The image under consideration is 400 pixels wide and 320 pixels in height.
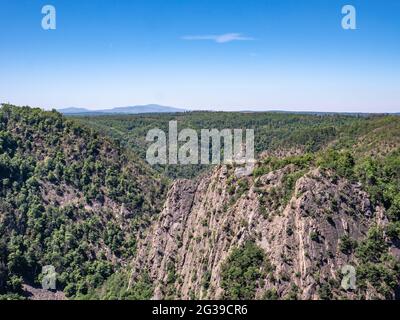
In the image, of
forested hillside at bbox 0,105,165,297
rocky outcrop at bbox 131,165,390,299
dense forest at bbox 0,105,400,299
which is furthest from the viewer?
forested hillside at bbox 0,105,165,297

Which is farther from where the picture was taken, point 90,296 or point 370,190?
point 90,296

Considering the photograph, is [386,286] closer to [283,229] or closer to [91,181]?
[283,229]

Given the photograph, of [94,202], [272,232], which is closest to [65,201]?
[94,202]

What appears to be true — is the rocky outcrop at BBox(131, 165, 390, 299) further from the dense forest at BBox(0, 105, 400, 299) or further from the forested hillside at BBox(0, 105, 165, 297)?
the forested hillside at BBox(0, 105, 165, 297)

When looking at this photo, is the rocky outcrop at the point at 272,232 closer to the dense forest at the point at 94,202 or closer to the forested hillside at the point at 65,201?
the dense forest at the point at 94,202

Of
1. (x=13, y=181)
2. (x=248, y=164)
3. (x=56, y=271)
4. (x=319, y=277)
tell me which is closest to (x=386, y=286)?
(x=319, y=277)

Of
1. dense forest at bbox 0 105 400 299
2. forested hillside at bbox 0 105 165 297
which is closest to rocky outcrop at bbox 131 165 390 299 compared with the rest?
dense forest at bbox 0 105 400 299

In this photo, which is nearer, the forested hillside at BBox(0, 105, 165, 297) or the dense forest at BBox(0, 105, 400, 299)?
the dense forest at BBox(0, 105, 400, 299)
